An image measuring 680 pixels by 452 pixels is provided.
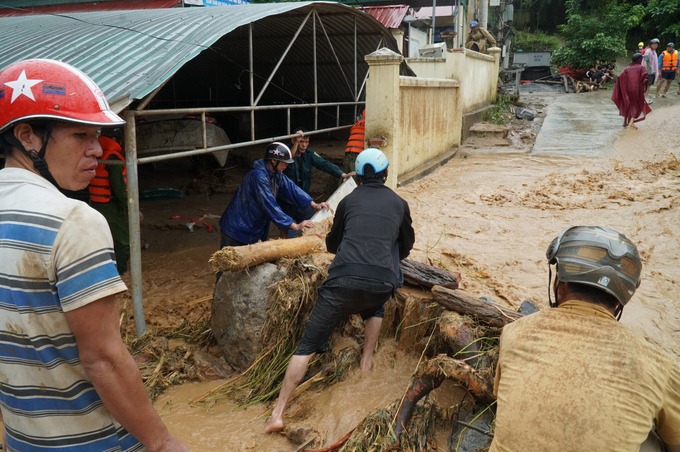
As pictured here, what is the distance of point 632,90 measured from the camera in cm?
1244

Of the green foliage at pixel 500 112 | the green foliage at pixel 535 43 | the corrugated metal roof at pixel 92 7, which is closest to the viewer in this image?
the green foliage at pixel 500 112

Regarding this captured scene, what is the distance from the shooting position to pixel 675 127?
12.2 metres

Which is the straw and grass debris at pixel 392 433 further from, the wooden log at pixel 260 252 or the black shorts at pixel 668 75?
the black shorts at pixel 668 75

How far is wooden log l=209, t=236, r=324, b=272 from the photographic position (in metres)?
4.57

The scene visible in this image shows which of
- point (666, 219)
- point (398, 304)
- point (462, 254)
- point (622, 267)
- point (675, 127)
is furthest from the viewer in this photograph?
point (675, 127)

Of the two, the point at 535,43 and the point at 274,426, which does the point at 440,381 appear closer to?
the point at 274,426

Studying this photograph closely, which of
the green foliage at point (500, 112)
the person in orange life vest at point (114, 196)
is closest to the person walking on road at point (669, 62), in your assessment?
the green foliage at point (500, 112)

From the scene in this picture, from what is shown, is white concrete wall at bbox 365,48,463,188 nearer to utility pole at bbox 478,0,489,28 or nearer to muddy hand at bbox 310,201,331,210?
muddy hand at bbox 310,201,331,210

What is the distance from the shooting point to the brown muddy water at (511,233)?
13.0 feet

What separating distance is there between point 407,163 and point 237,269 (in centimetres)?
527

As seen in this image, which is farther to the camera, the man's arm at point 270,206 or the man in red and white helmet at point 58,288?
the man's arm at point 270,206

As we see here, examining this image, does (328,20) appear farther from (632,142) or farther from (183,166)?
(632,142)

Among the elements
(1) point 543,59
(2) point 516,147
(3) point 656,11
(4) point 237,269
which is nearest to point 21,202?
(4) point 237,269

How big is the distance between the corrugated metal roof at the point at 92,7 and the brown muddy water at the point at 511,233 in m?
10.1
